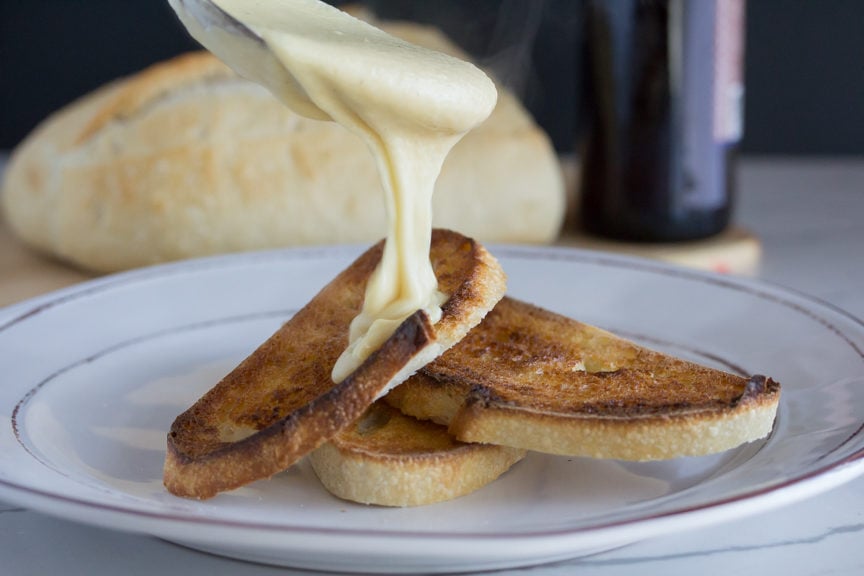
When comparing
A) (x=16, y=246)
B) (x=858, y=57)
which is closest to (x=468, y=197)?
(x=16, y=246)

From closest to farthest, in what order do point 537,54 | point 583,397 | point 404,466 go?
point 404,466
point 583,397
point 537,54

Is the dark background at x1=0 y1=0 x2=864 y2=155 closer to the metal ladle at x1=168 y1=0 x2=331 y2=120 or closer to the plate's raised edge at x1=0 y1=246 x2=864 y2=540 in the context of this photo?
the plate's raised edge at x1=0 y1=246 x2=864 y2=540

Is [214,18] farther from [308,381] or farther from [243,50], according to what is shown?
[308,381]

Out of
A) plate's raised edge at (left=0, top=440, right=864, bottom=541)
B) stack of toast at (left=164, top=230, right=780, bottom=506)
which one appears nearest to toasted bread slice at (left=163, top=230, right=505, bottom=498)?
stack of toast at (left=164, top=230, right=780, bottom=506)

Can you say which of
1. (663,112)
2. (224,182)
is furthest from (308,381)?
(663,112)

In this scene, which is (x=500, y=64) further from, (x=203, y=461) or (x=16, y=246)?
(x=203, y=461)

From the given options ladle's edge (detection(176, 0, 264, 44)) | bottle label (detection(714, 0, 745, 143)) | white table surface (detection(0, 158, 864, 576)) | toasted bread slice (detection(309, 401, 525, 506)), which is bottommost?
white table surface (detection(0, 158, 864, 576))
